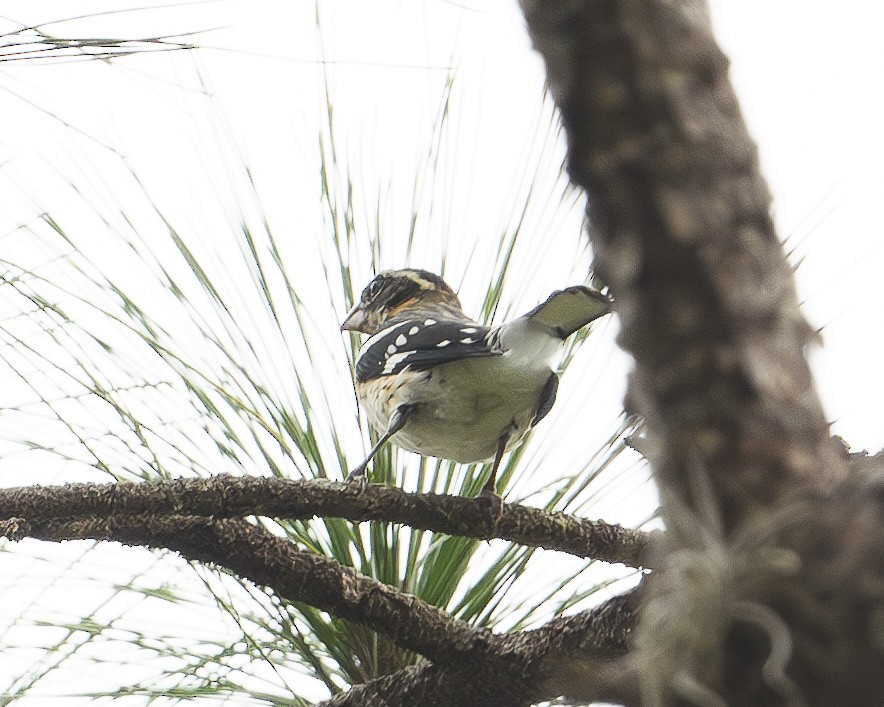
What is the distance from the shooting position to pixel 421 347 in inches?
105

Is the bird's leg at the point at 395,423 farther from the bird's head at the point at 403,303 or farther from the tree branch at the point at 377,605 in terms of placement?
the tree branch at the point at 377,605

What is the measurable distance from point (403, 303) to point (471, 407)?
83cm

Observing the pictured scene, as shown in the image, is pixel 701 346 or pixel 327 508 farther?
pixel 327 508

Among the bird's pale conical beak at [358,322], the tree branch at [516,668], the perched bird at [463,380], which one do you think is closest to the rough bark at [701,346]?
the tree branch at [516,668]

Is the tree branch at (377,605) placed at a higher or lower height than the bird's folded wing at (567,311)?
lower

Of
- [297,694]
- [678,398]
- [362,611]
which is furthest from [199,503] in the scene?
[678,398]

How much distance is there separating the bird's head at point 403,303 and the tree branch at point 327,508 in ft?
3.91

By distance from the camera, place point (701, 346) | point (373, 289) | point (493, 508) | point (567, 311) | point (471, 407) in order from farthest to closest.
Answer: point (373, 289) → point (471, 407) → point (567, 311) → point (493, 508) → point (701, 346)

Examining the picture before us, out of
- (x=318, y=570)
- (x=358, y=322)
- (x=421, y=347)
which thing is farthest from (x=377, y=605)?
(x=358, y=322)

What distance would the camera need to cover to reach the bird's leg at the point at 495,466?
2.15m

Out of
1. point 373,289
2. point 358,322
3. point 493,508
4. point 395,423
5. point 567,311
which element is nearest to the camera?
point 493,508

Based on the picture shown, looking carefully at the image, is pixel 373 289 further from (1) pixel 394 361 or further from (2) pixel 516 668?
(2) pixel 516 668

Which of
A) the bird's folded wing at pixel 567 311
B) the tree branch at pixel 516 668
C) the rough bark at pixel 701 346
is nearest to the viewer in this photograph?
the rough bark at pixel 701 346

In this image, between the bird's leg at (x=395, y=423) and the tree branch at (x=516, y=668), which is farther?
the bird's leg at (x=395, y=423)
